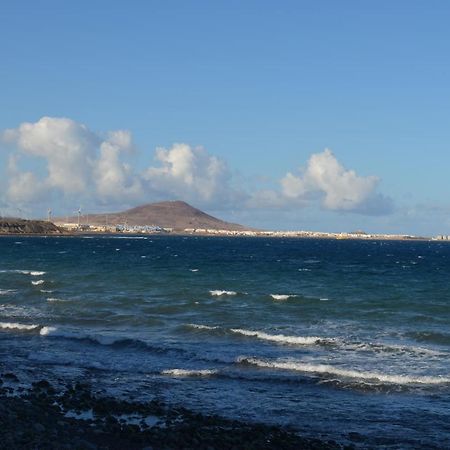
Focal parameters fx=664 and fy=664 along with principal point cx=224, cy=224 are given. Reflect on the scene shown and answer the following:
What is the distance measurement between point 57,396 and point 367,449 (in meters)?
10.4

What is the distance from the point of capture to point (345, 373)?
2650 cm

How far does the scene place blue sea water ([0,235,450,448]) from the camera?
21.7 meters

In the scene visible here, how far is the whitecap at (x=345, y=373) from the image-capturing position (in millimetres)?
25516

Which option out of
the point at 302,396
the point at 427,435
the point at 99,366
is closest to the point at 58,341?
the point at 99,366

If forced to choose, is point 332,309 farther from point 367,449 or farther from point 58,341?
point 367,449

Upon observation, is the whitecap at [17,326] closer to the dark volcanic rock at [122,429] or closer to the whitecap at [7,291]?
the dark volcanic rock at [122,429]

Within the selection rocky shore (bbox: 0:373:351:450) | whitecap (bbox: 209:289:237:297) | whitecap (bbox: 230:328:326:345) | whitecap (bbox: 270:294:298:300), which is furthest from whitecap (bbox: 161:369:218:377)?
whitecap (bbox: 209:289:237:297)

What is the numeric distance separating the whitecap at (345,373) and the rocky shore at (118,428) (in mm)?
7331

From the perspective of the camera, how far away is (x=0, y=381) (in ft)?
79.6

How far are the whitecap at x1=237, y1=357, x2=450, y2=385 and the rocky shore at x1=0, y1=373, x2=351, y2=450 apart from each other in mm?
7331

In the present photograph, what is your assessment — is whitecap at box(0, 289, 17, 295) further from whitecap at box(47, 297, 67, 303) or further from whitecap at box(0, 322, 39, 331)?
whitecap at box(0, 322, 39, 331)

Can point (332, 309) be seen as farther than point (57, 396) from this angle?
Yes

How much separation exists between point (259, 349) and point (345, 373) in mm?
6076

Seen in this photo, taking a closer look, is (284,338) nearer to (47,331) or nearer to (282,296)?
(47,331)
